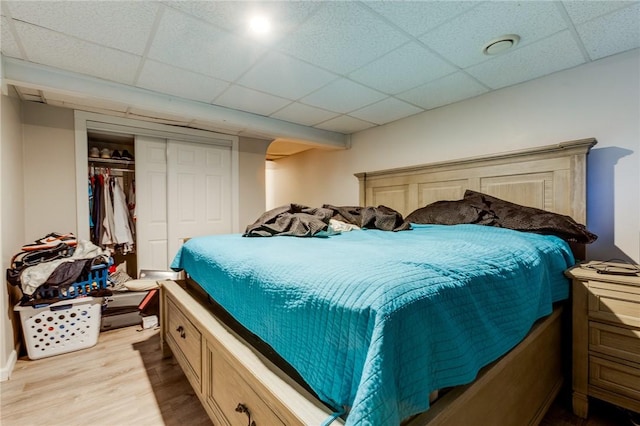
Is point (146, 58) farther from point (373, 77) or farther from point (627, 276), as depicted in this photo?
point (627, 276)

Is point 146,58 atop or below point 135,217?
atop

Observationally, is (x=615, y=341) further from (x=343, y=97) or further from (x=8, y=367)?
(x=8, y=367)


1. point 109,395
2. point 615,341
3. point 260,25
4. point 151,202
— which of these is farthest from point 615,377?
point 151,202

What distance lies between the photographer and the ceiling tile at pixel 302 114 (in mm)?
3135

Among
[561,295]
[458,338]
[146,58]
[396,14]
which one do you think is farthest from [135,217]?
[561,295]

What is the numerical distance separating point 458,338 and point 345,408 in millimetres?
371

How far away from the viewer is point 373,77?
2396 mm

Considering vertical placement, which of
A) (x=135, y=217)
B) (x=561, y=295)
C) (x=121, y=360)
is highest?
(x=135, y=217)

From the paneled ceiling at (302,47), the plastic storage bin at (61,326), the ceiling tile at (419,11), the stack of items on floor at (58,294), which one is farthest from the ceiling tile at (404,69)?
the plastic storage bin at (61,326)

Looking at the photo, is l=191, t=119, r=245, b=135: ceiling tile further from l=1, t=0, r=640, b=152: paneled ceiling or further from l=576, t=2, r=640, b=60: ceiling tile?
l=576, t=2, r=640, b=60: ceiling tile

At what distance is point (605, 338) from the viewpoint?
151cm

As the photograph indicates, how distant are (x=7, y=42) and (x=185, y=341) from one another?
2.17 meters

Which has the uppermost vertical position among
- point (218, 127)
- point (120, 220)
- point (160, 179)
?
point (218, 127)

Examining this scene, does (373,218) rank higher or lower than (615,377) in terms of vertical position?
higher
